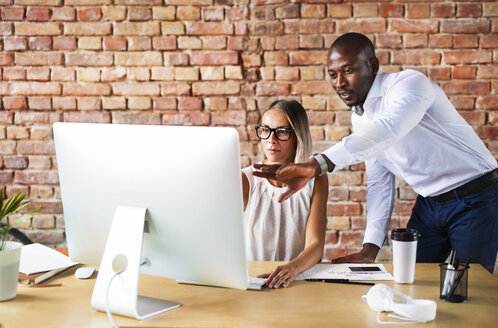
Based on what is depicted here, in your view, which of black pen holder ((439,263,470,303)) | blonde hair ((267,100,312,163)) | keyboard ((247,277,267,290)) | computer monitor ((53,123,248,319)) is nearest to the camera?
computer monitor ((53,123,248,319))

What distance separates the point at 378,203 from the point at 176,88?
121 cm

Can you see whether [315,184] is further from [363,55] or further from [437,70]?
[437,70]

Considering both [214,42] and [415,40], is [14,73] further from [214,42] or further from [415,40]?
[415,40]

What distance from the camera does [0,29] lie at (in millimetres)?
2662

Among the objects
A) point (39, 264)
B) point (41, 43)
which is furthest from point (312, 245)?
point (41, 43)

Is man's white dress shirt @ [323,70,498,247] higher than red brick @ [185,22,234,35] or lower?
lower

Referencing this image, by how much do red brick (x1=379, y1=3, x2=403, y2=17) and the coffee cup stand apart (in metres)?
1.49

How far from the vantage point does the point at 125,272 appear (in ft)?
3.93

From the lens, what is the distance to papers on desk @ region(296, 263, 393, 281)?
145cm

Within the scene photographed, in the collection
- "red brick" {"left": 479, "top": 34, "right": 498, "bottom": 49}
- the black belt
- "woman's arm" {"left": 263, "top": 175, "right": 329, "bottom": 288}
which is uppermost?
"red brick" {"left": 479, "top": 34, "right": 498, "bottom": 49}

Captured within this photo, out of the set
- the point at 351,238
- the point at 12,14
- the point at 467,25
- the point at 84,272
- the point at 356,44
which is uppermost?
the point at 12,14

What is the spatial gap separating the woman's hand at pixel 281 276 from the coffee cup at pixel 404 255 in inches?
11.2

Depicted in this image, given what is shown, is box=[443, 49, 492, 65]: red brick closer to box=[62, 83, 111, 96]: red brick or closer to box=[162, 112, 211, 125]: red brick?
box=[162, 112, 211, 125]: red brick

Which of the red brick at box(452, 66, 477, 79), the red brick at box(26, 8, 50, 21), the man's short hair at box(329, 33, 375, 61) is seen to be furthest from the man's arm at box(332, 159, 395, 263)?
the red brick at box(26, 8, 50, 21)
